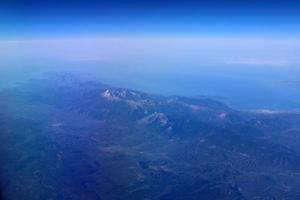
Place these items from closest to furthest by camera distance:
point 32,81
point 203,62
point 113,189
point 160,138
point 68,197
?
point 68,197, point 113,189, point 160,138, point 32,81, point 203,62

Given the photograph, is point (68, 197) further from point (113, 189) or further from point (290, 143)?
point (290, 143)

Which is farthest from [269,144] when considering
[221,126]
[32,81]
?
[32,81]

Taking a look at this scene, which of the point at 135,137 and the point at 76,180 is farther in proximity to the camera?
the point at 135,137

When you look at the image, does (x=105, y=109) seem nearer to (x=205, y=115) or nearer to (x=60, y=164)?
(x=205, y=115)

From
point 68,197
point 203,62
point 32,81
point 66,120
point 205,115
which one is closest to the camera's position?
point 68,197

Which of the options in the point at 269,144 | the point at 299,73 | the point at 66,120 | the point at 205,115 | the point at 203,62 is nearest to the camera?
the point at 269,144

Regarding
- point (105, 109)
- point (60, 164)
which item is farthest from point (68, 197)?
point (105, 109)
